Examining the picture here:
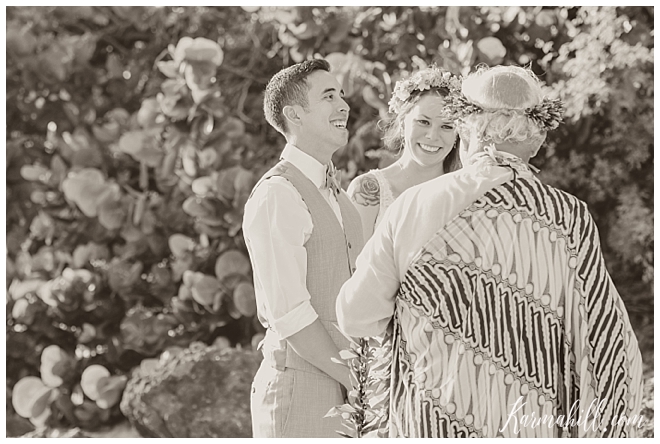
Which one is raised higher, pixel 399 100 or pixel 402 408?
pixel 399 100

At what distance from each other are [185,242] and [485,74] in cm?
274

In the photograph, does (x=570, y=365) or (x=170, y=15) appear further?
(x=170, y=15)

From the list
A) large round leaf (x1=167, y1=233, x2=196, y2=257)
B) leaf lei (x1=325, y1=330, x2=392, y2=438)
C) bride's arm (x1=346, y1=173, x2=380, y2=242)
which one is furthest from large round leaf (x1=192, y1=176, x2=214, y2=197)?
leaf lei (x1=325, y1=330, x2=392, y2=438)

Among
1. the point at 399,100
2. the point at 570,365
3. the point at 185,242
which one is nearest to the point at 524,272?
the point at 570,365

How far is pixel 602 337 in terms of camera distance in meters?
1.81

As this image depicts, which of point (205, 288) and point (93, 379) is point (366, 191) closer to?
point (205, 288)

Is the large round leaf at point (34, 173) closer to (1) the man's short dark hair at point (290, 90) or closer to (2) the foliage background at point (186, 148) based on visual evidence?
(2) the foliage background at point (186, 148)

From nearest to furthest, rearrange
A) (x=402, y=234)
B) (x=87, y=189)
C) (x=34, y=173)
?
(x=402, y=234)
(x=87, y=189)
(x=34, y=173)

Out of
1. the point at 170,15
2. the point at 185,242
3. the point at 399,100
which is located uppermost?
the point at 170,15

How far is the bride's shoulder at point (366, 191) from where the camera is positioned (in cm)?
300

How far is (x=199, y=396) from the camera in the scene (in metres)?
4.32

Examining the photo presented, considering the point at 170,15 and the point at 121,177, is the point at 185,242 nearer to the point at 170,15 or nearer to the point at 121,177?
the point at 121,177

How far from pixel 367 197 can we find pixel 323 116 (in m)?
0.63

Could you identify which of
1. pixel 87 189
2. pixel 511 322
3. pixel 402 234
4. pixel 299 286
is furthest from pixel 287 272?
pixel 87 189
